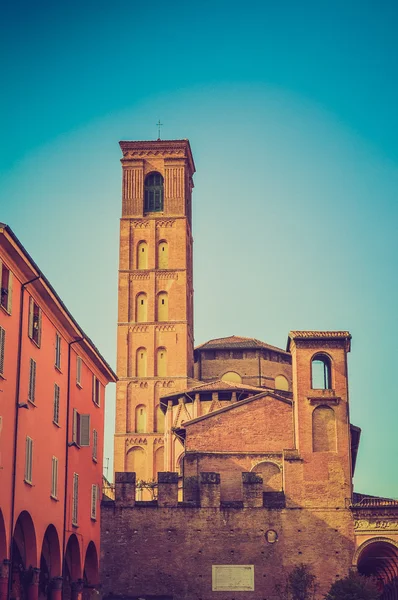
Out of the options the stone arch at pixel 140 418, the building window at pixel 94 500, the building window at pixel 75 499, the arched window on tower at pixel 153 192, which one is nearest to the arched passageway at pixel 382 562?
the building window at pixel 94 500

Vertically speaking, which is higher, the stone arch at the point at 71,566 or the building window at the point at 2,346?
the building window at the point at 2,346

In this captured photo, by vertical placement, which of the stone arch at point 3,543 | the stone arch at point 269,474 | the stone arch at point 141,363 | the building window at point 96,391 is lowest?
the stone arch at point 3,543

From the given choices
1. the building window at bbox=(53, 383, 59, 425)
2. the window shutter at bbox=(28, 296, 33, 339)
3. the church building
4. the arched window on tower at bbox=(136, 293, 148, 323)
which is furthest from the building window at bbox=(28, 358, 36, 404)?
the arched window on tower at bbox=(136, 293, 148, 323)

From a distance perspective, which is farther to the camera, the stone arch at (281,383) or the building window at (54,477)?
the stone arch at (281,383)

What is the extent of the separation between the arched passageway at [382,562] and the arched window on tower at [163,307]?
32.8 metres

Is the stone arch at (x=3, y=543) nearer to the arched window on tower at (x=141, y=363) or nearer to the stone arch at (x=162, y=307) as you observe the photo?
the arched window on tower at (x=141, y=363)

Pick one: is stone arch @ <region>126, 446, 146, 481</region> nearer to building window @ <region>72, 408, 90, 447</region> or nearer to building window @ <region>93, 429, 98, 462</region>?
building window @ <region>93, 429, 98, 462</region>

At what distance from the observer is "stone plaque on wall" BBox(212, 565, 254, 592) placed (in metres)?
43.2

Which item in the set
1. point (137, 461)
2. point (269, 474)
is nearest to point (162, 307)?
point (137, 461)

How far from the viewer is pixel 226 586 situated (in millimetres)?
43281

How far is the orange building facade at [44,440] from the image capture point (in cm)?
2717

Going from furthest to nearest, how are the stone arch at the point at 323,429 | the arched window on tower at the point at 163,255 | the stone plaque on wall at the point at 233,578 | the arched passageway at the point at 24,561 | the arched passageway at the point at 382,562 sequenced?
the arched window on tower at the point at 163,255 → the stone arch at the point at 323,429 → the arched passageway at the point at 382,562 → the stone plaque on wall at the point at 233,578 → the arched passageway at the point at 24,561

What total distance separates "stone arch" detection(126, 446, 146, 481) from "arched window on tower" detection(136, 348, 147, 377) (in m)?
5.84

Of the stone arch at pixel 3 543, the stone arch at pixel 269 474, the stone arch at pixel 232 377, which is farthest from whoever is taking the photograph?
the stone arch at pixel 232 377
